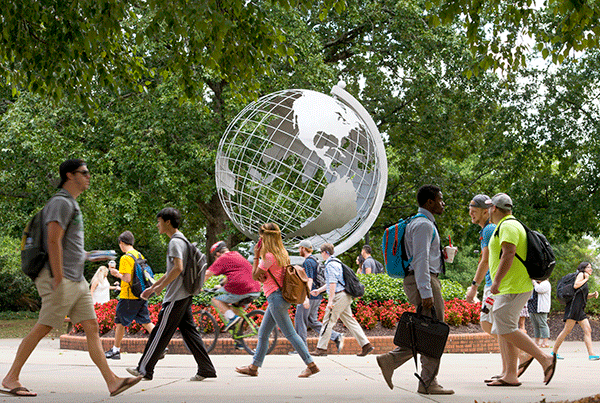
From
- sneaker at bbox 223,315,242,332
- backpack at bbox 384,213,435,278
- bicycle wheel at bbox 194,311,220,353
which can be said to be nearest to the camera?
backpack at bbox 384,213,435,278

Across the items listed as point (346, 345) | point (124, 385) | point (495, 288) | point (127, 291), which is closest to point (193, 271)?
point (124, 385)

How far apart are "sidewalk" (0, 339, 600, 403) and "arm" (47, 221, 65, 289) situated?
43.1 inches

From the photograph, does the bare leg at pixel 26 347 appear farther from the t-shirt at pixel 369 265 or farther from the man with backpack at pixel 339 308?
the t-shirt at pixel 369 265

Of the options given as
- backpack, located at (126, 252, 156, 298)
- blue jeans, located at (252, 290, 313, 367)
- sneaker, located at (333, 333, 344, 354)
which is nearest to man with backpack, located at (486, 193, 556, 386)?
blue jeans, located at (252, 290, 313, 367)

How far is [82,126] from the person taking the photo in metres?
19.0

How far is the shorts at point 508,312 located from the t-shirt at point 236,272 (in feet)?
13.3

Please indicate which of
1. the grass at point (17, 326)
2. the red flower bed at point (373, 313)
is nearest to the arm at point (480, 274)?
the red flower bed at point (373, 313)

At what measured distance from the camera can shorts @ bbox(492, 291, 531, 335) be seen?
6.54 meters

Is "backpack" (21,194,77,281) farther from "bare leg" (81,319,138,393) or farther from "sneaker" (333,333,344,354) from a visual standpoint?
"sneaker" (333,333,344,354)

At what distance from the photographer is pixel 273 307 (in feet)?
24.2

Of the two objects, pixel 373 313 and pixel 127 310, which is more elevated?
pixel 373 313

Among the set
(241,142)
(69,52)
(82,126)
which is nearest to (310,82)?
(241,142)

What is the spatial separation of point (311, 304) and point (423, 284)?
510cm

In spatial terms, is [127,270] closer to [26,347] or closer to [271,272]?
[271,272]
